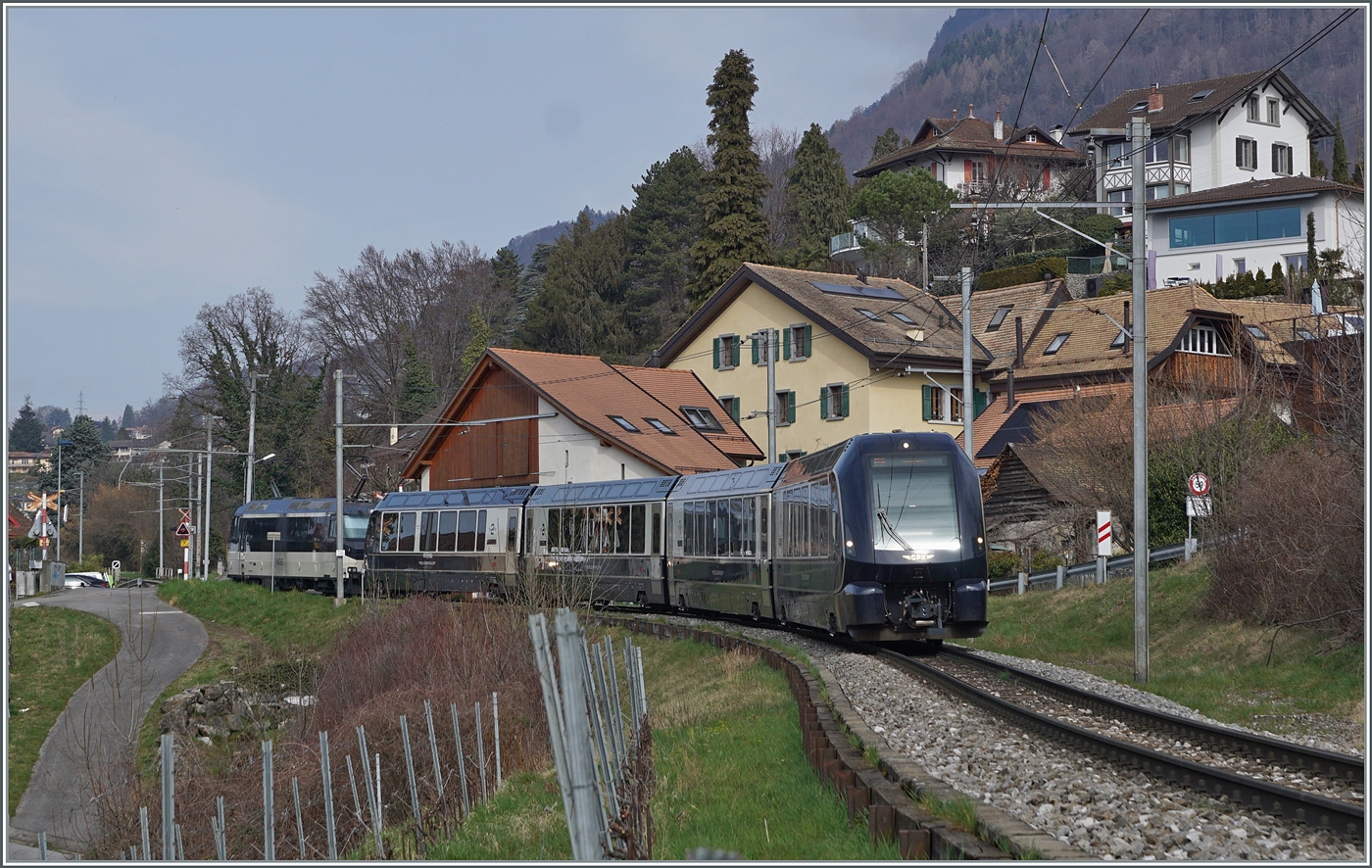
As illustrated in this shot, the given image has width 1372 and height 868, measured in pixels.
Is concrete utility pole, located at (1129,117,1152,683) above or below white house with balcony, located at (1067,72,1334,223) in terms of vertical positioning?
below

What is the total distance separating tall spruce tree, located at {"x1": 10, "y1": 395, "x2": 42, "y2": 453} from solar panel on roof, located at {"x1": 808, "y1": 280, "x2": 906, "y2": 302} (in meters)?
114

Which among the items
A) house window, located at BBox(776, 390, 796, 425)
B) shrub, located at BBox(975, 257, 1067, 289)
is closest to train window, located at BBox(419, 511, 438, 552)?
house window, located at BBox(776, 390, 796, 425)

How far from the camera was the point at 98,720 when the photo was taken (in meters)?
23.4

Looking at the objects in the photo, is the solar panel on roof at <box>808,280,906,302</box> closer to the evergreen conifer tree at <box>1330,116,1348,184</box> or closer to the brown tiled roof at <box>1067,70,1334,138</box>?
the brown tiled roof at <box>1067,70,1334,138</box>

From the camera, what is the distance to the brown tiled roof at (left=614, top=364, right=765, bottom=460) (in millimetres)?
49906

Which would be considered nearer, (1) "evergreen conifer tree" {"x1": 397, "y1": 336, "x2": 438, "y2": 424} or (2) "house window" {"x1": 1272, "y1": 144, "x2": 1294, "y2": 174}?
(1) "evergreen conifer tree" {"x1": 397, "y1": 336, "x2": 438, "y2": 424}

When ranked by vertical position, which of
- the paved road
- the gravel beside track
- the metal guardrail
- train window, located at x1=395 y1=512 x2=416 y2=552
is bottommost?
the paved road

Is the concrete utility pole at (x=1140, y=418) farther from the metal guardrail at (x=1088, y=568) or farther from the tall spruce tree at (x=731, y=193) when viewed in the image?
the tall spruce tree at (x=731, y=193)

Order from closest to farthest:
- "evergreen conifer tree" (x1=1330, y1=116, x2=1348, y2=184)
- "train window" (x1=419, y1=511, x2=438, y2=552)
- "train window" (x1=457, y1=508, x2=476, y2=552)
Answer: "train window" (x1=457, y1=508, x2=476, y2=552)
"train window" (x1=419, y1=511, x2=438, y2=552)
"evergreen conifer tree" (x1=1330, y1=116, x2=1348, y2=184)

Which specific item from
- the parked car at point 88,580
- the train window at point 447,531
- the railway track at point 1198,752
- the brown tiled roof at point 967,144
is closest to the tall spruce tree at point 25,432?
the parked car at point 88,580

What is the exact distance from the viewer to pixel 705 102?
6575 cm

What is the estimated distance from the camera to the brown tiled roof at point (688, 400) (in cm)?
4991

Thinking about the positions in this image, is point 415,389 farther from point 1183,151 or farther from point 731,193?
point 1183,151

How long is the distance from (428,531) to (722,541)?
14521 millimetres
